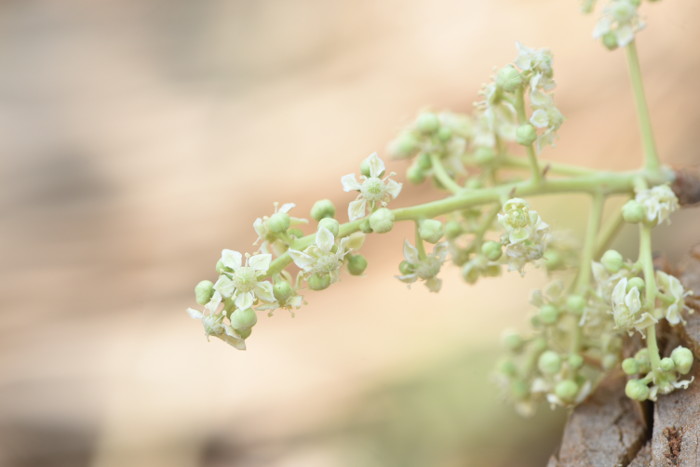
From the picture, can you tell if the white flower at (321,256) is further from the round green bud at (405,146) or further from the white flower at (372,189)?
the round green bud at (405,146)

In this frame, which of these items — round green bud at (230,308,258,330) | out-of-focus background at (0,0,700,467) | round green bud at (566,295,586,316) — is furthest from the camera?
out-of-focus background at (0,0,700,467)

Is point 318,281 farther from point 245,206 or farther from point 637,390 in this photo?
point 245,206

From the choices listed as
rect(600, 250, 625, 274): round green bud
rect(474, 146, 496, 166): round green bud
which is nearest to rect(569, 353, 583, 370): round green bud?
rect(600, 250, 625, 274): round green bud

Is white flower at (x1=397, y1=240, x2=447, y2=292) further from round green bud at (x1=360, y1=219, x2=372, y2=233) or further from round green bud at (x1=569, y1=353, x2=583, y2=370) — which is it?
round green bud at (x1=569, y1=353, x2=583, y2=370)

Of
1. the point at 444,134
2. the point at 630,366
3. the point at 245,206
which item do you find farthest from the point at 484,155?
the point at 245,206

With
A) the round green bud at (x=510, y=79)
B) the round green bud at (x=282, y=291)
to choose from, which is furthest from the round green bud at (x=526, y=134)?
the round green bud at (x=282, y=291)
